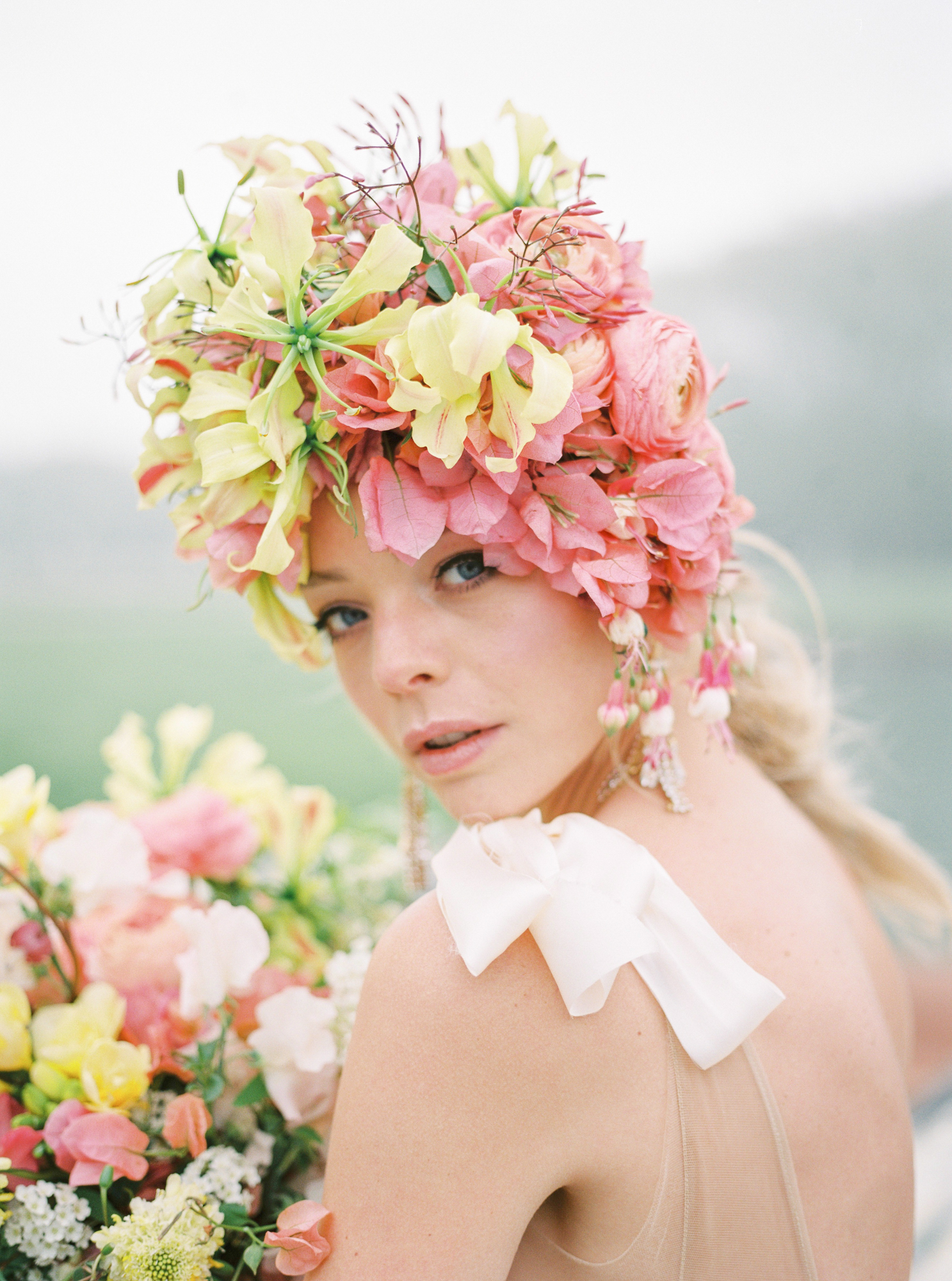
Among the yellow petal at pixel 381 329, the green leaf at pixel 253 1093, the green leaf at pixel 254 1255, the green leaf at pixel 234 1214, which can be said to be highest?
the yellow petal at pixel 381 329

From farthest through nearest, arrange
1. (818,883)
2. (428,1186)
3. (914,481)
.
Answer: (914,481) → (818,883) → (428,1186)

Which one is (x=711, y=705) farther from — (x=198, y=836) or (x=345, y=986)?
(x=198, y=836)

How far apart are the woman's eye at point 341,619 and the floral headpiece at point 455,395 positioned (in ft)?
0.32

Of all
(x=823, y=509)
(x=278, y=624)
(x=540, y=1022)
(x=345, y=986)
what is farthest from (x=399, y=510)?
(x=823, y=509)

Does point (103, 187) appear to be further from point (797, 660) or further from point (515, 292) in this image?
point (797, 660)

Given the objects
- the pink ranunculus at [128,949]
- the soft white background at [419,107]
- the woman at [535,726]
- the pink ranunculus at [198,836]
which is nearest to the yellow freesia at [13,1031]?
the pink ranunculus at [128,949]

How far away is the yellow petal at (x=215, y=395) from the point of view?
0.89 metres

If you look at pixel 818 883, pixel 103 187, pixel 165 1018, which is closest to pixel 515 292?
pixel 818 883

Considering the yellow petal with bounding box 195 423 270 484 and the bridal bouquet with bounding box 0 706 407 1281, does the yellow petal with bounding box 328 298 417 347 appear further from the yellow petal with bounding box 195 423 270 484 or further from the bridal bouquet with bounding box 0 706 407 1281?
the bridal bouquet with bounding box 0 706 407 1281

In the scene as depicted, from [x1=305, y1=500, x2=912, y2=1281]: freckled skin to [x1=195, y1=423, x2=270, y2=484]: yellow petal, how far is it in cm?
13

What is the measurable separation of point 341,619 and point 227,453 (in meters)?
0.30

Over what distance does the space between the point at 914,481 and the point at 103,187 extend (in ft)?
6.64

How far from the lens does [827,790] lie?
1.37 m

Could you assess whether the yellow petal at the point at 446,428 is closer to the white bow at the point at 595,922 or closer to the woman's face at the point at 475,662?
the woman's face at the point at 475,662
